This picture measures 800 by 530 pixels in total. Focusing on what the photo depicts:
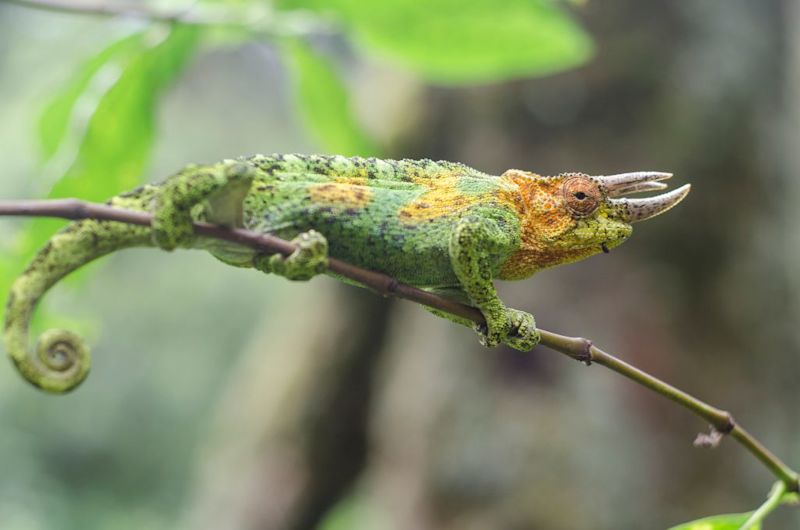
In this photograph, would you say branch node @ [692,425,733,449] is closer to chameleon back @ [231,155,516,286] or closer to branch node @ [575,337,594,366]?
branch node @ [575,337,594,366]

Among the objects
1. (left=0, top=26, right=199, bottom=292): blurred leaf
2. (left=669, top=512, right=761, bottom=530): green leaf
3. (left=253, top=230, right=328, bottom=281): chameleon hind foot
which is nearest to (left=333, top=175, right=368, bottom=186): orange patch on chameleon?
(left=253, top=230, right=328, bottom=281): chameleon hind foot

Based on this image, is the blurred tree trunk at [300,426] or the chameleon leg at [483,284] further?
the blurred tree trunk at [300,426]

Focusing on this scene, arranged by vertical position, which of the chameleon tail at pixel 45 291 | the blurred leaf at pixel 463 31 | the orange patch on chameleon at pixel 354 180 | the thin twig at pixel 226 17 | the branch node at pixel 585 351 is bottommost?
the branch node at pixel 585 351

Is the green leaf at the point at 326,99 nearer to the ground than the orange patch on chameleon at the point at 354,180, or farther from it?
farther from it

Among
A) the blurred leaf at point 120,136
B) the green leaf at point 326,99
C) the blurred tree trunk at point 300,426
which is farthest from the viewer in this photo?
the blurred tree trunk at point 300,426

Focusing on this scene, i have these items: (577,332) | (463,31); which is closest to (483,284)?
(463,31)

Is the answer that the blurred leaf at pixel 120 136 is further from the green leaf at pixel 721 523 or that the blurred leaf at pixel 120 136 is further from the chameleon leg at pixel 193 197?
the green leaf at pixel 721 523

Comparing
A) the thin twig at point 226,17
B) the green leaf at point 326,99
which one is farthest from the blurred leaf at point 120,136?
the green leaf at point 326,99

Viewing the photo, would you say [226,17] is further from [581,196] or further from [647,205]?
[647,205]

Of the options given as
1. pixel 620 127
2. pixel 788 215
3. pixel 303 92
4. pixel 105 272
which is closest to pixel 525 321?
pixel 303 92
